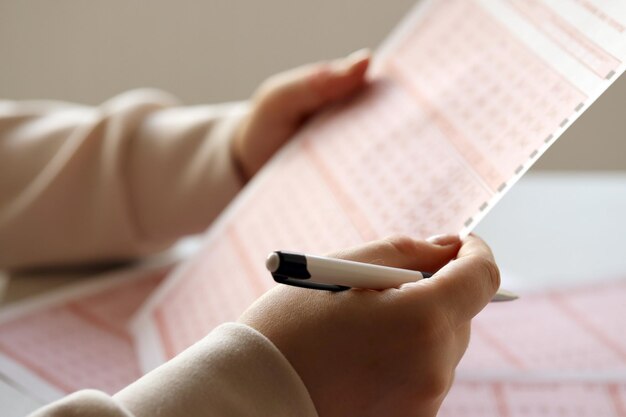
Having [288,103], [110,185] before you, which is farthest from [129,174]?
[288,103]

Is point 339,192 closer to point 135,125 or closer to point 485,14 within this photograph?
point 485,14

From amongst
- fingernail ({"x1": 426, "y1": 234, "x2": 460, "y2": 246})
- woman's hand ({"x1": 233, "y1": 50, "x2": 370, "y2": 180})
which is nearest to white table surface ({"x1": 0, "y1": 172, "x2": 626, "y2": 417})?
woman's hand ({"x1": 233, "y1": 50, "x2": 370, "y2": 180})

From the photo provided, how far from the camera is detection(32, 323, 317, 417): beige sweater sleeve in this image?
290 mm

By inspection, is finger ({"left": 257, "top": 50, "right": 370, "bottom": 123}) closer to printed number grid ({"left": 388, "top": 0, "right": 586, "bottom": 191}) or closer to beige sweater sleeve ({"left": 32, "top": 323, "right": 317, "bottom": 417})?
printed number grid ({"left": 388, "top": 0, "right": 586, "bottom": 191})

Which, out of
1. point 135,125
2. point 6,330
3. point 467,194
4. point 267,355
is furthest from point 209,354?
point 135,125

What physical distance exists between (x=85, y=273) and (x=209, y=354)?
37 centimetres

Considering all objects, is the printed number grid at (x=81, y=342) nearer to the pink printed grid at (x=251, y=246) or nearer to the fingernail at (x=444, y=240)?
the pink printed grid at (x=251, y=246)

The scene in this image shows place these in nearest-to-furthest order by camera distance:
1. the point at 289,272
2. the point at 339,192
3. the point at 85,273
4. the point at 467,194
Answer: the point at 289,272 < the point at 467,194 < the point at 339,192 < the point at 85,273

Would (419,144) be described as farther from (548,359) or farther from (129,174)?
(129,174)

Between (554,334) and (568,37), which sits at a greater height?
(568,37)

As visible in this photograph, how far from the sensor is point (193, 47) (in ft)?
4.15

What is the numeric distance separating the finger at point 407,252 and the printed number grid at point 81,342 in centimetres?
19

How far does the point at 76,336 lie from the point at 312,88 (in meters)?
0.26

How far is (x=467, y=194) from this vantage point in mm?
385
